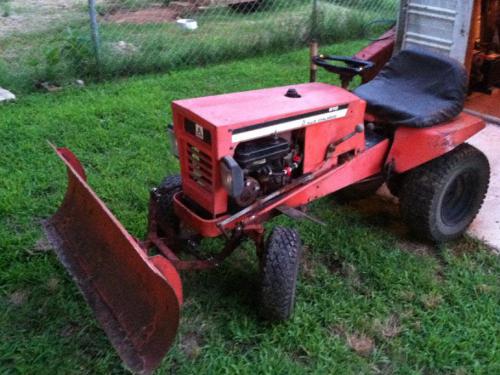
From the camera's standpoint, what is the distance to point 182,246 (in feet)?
9.79

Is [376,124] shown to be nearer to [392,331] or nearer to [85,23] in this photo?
[392,331]

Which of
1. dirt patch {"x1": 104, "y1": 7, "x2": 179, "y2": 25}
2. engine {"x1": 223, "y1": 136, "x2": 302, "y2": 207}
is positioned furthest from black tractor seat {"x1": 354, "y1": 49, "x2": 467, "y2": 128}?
dirt patch {"x1": 104, "y1": 7, "x2": 179, "y2": 25}

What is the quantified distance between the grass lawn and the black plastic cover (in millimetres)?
793

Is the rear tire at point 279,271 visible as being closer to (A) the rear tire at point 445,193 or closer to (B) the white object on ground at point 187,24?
(A) the rear tire at point 445,193

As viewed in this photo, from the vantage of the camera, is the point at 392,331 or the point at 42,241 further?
the point at 42,241

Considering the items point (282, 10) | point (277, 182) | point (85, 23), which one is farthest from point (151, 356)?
point (282, 10)

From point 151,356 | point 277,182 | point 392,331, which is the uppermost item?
point 277,182

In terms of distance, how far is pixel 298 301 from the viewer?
2988 mm

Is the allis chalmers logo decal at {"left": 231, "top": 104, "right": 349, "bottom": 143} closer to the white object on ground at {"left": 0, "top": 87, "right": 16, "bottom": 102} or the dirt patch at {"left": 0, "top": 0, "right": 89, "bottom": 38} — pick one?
the white object on ground at {"left": 0, "top": 87, "right": 16, "bottom": 102}

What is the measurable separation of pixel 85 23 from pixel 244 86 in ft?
8.46

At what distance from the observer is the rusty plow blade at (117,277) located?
2.24 metres

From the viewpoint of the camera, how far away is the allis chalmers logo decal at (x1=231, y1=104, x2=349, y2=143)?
2.55 meters

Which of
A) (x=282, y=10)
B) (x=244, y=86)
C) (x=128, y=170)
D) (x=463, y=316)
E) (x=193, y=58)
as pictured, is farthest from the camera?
(x=282, y=10)

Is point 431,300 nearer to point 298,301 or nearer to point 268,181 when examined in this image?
point 298,301
